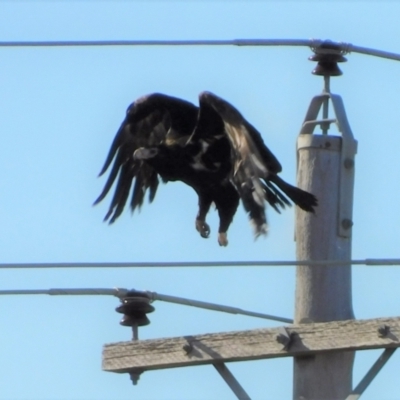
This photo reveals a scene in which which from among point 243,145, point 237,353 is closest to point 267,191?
point 243,145

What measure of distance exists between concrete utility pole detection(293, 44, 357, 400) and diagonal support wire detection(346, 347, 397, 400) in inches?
8.5

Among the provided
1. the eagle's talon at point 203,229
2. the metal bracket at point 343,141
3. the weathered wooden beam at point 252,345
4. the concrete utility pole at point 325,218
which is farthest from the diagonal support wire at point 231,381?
the eagle's talon at point 203,229

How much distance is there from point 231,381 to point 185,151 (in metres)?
3.41

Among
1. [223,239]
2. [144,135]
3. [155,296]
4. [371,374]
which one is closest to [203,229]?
[223,239]

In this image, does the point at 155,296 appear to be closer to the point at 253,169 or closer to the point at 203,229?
the point at 253,169

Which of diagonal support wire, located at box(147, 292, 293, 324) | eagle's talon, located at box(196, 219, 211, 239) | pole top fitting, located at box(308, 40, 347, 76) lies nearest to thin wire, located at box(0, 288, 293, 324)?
diagonal support wire, located at box(147, 292, 293, 324)

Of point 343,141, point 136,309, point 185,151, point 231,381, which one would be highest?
point 185,151

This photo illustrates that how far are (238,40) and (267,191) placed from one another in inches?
37.1

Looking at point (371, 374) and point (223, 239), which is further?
point (223, 239)

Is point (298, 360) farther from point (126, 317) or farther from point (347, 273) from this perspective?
point (126, 317)

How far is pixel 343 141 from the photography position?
533 centimetres

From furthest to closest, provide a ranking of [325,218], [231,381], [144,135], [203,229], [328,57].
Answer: [144,135] < [203,229] < [328,57] < [325,218] < [231,381]

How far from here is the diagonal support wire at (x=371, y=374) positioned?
4664 mm

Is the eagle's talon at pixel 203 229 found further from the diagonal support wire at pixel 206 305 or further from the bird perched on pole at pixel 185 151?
the diagonal support wire at pixel 206 305
